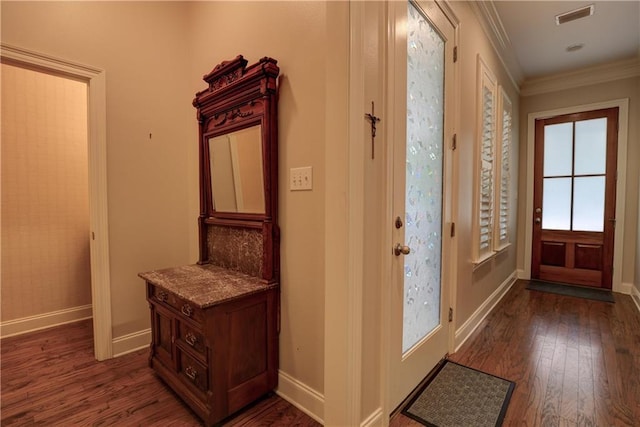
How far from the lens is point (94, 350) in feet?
7.25

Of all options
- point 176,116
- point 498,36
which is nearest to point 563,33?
point 498,36

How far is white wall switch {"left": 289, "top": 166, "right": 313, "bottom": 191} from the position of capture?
1.53 metres

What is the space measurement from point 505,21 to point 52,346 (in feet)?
16.0

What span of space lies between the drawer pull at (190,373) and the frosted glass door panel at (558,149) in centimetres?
475

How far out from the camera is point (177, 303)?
5.38ft

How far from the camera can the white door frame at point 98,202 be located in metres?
2.03

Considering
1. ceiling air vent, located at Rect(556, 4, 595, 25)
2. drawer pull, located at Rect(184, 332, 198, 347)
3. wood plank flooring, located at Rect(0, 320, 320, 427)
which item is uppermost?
ceiling air vent, located at Rect(556, 4, 595, 25)

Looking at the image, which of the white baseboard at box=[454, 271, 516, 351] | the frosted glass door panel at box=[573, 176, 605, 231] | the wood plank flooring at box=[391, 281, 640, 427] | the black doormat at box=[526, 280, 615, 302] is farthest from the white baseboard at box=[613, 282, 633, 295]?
the white baseboard at box=[454, 271, 516, 351]

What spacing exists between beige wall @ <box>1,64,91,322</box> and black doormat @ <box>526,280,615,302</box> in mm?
5299

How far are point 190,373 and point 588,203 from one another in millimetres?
4801

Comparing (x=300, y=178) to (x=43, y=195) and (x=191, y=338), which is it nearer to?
(x=191, y=338)

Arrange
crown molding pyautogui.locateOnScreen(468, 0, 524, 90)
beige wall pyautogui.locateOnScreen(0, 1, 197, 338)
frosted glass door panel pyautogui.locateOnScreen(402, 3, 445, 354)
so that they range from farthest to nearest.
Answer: crown molding pyautogui.locateOnScreen(468, 0, 524, 90), beige wall pyautogui.locateOnScreen(0, 1, 197, 338), frosted glass door panel pyautogui.locateOnScreen(402, 3, 445, 354)

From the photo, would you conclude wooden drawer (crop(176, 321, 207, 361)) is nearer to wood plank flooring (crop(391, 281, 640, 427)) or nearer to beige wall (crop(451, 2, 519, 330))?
wood plank flooring (crop(391, 281, 640, 427))

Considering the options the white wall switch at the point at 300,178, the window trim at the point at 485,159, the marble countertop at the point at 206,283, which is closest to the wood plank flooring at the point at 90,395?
the marble countertop at the point at 206,283
